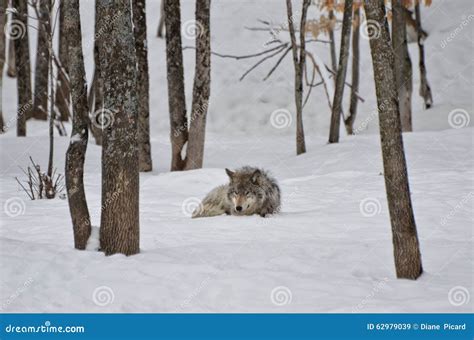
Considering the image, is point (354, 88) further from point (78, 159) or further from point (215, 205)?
point (78, 159)

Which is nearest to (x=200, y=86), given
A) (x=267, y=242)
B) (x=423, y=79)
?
(x=267, y=242)

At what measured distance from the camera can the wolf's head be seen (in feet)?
32.4

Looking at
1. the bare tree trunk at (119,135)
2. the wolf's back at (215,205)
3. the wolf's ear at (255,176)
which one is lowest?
the wolf's back at (215,205)

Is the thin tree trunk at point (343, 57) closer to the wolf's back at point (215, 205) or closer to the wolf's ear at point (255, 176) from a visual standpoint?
the wolf's ear at point (255, 176)

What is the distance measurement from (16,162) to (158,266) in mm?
10069

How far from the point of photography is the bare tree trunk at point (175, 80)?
1535 centimetres

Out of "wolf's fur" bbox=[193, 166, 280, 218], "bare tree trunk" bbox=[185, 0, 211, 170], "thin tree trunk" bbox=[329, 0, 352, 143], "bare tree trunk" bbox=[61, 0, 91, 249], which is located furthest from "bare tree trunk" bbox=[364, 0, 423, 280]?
"thin tree trunk" bbox=[329, 0, 352, 143]

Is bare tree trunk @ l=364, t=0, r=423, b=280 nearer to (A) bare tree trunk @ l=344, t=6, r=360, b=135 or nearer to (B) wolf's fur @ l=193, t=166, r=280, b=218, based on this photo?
(B) wolf's fur @ l=193, t=166, r=280, b=218

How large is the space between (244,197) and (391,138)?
386 centimetres

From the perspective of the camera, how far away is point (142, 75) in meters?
15.5

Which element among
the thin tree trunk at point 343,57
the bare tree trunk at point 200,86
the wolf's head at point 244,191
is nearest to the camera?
the wolf's head at point 244,191

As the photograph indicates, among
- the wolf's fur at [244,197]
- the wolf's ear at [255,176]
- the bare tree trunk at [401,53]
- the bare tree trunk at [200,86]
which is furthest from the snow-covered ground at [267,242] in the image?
the bare tree trunk at [401,53]

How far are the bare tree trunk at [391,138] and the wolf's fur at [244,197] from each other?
146 inches

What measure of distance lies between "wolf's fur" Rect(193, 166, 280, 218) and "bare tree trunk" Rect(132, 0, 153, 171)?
5.01 metres
